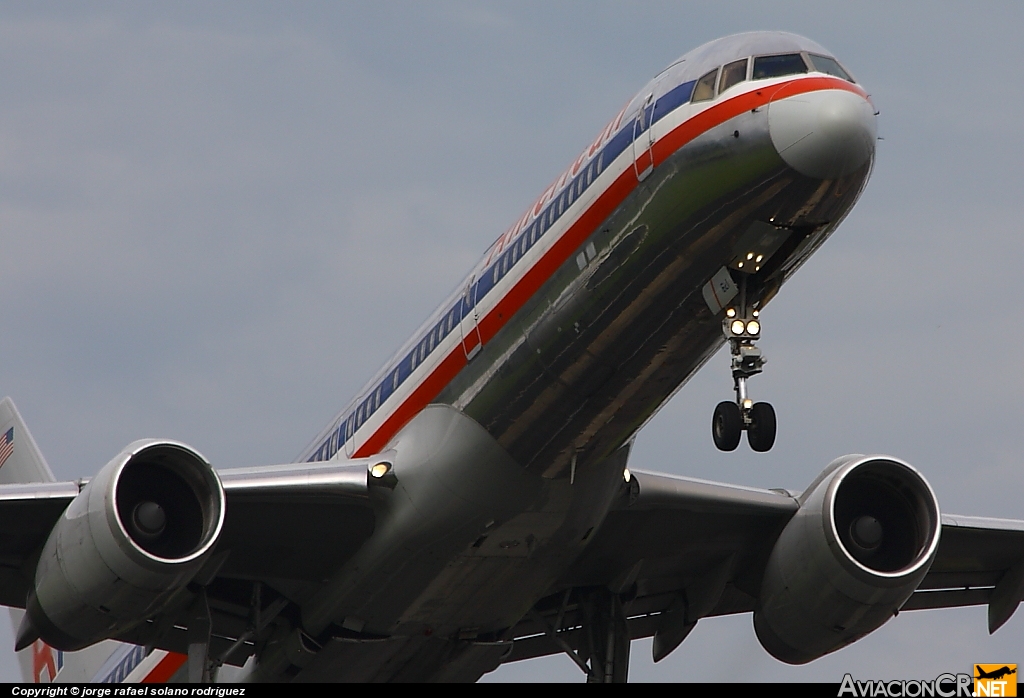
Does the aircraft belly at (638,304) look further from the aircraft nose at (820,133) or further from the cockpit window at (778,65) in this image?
the cockpit window at (778,65)

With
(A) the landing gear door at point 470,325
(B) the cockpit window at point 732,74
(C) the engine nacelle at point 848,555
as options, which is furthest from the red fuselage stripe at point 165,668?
(B) the cockpit window at point 732,74

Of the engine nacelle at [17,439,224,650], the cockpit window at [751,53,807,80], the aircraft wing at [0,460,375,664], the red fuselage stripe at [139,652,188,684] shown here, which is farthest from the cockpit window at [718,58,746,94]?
the red fuselage stripe at [139,652,188,684]

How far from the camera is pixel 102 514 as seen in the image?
21750mm

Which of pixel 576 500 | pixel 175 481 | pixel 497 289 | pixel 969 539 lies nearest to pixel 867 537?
pixel 969 539

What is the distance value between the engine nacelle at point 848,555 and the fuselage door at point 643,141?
723cm

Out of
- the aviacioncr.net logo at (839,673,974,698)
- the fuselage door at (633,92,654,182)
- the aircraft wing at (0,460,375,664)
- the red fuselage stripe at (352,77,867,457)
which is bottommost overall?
the aviacioncr.net logo at (839,673,974,698)

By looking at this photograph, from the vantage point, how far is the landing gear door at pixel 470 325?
76.6 feet

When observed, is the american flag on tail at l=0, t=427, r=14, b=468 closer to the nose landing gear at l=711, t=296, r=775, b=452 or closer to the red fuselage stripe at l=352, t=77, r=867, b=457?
the red fuselage stripe at l=352, t=77, r=867, b=457

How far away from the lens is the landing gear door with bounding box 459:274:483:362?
2336cm

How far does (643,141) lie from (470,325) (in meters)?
3.94

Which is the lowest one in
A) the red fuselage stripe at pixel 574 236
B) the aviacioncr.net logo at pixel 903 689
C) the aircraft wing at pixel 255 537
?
the aviacioncr.net logo at pixel 903 689

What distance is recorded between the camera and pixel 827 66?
811 inches

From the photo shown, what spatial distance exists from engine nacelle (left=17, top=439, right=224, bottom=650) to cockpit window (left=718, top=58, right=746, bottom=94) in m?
8.15

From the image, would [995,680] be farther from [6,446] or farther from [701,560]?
[6,446]
